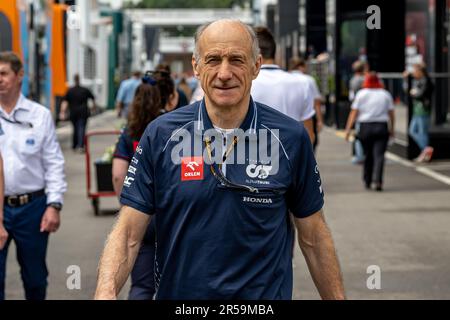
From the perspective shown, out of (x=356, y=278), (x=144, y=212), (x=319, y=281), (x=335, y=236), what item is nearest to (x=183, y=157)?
(x=144, y=212)

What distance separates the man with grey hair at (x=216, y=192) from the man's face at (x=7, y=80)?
3.60m

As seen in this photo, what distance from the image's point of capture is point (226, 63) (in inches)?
151

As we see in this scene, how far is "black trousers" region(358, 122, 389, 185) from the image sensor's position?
56.4 ft

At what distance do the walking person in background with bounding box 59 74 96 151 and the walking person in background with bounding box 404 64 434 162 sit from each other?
8.47 metres

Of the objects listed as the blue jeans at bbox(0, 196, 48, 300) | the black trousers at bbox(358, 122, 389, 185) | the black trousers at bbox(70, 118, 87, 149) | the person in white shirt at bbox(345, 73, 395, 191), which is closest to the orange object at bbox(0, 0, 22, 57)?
the black trousers at bbox(70, 118, 87, 149)

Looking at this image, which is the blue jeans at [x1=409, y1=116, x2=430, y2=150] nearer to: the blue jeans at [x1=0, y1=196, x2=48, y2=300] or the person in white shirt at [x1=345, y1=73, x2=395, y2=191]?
the person in white shirt at [x1=345, y1=73, x2=395, y2=191]

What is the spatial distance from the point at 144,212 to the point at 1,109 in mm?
3770

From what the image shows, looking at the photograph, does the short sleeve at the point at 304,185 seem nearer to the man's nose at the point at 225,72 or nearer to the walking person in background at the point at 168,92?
the man's nose at the point at 225,72

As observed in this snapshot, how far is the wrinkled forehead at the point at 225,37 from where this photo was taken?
12.6ft

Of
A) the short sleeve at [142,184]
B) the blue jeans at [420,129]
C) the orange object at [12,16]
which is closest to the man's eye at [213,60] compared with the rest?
the short sleeve at [142,184]

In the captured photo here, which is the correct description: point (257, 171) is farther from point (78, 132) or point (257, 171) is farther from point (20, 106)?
point (78, 132)

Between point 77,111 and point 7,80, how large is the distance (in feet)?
66.5

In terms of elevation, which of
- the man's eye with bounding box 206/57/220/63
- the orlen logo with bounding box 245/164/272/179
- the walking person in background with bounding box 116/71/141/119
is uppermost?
the man's eye with bounding box 206/57/220/63
